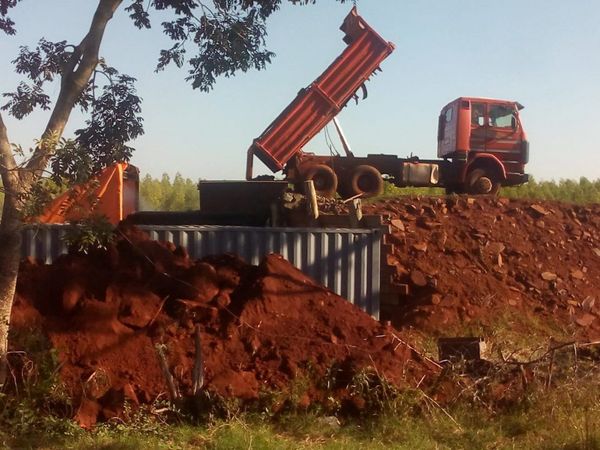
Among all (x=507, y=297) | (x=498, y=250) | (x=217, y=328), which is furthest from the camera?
(x=498, y=250)

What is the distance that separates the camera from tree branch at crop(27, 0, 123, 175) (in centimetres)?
643

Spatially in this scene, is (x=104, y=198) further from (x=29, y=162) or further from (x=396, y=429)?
(x=396, y=429)

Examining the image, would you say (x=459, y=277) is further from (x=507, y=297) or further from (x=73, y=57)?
(x=73, y=57)

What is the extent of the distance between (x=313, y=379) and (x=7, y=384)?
2.78 m

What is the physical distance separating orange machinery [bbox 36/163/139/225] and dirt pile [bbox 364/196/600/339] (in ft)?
16.3

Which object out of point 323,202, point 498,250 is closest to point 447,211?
point 498,250

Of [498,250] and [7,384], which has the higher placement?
[498,250]

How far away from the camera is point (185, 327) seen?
24.4ft

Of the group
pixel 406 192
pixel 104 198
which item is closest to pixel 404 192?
pixel 406 192

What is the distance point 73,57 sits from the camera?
6.70 m

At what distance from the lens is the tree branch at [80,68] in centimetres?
643

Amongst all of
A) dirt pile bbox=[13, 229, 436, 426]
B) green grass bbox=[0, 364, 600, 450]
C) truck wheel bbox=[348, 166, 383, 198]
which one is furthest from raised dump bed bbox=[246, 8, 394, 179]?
green grass bbox=[0, 364, 600, 450]

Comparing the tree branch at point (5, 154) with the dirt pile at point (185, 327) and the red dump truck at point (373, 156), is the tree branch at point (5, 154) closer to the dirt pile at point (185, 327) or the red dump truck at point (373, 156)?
the dirt pile at point (185, 327)

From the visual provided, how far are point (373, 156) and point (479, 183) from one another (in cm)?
290
